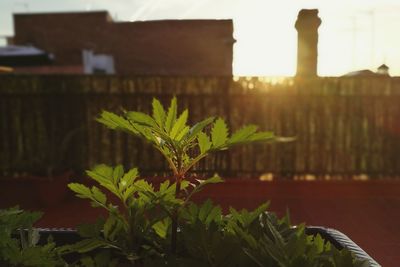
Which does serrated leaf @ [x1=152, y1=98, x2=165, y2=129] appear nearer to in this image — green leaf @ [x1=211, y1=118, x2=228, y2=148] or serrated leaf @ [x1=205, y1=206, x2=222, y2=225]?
green leaf @ [x1=211, y1=118, x2=228, y2=148]

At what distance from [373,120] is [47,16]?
24684 millimetres

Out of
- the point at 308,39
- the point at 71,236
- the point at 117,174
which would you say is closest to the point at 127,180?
the point at 117,174

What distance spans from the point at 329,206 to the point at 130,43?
837 inches

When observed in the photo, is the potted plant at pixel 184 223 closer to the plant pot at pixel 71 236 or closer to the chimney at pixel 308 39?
the plant pot at pixel 71 236

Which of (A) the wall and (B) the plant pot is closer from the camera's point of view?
(B) the plant pot

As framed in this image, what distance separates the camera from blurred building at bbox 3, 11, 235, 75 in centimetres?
2500

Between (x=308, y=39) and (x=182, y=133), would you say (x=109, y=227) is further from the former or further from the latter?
(x=308, y=39)

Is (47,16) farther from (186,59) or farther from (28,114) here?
(28,114)

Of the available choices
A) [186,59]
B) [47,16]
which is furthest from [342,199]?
[47,16]

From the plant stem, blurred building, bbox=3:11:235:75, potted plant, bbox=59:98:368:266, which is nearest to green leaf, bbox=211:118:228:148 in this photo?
potted plant, bbox=59:98:368:266

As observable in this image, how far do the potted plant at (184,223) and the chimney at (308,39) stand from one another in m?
7.74

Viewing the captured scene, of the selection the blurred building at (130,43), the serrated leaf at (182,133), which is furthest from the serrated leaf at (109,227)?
the blurred building at (130,43)

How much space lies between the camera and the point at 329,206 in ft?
20.4

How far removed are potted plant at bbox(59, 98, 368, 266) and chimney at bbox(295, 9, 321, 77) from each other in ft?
25.4
